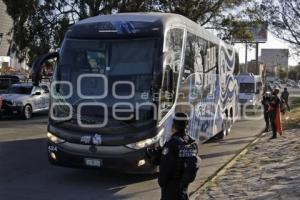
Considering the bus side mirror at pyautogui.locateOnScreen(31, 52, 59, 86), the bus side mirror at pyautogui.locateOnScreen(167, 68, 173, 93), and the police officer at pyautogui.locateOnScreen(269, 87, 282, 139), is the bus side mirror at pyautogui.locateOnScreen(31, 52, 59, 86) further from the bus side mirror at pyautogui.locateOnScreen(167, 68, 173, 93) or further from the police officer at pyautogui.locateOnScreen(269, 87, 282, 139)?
the police officer at pyautogui.locateOnScreen(269, 87, 282, 139)

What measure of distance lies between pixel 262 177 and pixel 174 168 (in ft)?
17.0

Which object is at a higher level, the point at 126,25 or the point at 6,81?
the point at 126,25

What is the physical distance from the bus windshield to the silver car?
16188 mm

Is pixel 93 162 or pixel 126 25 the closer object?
pixel 93 162

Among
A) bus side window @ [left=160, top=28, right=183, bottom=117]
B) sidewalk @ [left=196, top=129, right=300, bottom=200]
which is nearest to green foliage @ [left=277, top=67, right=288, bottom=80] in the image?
sidewalk @ [left=196, top=129, right=300, bottom=200]

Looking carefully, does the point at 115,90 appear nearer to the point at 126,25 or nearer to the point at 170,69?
the point at 170,69

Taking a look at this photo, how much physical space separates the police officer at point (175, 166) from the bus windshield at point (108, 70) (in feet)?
14.2

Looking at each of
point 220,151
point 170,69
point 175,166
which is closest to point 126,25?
point 170,69

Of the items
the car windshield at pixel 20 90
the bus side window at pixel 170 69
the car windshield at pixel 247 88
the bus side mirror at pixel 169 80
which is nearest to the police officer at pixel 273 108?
the bus side window at pixel 170 69

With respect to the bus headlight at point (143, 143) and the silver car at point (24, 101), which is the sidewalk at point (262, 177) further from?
the silver car at point (24, 101)

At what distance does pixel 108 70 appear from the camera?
10.9 metres

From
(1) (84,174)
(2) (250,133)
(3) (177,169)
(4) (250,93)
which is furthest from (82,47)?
(4) (250,93)

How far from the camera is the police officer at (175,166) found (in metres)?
6.17

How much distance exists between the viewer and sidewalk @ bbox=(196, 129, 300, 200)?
9.38 metres
